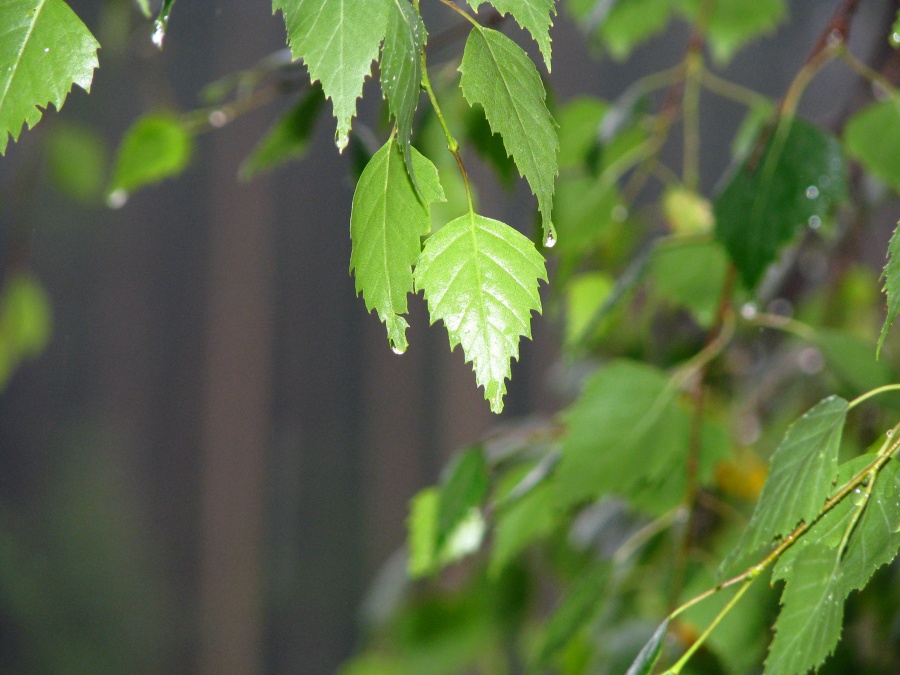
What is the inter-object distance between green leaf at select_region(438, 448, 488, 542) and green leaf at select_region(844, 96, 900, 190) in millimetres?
293

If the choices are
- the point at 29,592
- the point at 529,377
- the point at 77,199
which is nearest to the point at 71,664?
the point at 29,592

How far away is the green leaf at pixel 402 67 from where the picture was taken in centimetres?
22

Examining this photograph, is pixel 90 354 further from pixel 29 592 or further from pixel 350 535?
pixel 350 535

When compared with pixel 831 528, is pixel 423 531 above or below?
below

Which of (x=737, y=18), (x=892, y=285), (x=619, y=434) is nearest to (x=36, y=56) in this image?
(x=892, y=285)

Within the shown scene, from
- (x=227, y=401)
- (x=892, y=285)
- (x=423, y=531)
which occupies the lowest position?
(x=227, y=401)

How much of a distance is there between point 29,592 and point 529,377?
949mm

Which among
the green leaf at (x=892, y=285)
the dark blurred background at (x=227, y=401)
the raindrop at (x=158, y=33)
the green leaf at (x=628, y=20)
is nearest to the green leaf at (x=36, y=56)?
the raindrop at (x=158, y=33)

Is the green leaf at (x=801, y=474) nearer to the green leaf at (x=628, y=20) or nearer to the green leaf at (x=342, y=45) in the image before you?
the green leaf at (x=342, y=45)

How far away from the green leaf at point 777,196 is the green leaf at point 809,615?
209mm

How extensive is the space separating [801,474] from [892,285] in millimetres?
71

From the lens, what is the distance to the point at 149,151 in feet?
1.76

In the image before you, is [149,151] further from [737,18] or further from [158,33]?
[737,18]

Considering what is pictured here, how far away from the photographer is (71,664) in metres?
1.47
